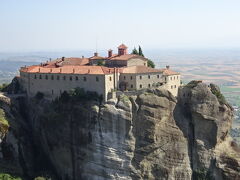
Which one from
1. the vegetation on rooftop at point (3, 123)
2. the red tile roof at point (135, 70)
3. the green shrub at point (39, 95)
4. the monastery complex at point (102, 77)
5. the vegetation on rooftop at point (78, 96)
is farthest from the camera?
the green shrub at point (39, 95)

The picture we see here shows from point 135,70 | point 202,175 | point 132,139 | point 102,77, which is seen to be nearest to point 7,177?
point 132,139

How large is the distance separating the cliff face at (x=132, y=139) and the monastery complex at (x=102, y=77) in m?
2.52

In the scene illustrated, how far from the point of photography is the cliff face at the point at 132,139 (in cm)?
6831

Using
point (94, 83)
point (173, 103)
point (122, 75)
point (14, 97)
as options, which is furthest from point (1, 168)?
point (173, 103)

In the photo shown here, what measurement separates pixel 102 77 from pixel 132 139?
11.6 metres

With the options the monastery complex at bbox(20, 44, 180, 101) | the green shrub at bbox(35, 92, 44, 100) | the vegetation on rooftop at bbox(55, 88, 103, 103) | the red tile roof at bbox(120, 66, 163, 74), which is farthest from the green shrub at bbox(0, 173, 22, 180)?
the red tile roof at bbox(120, 66, 163, 74)

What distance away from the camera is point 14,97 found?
8019cm

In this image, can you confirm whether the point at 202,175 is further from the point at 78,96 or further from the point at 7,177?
the point at 7,177

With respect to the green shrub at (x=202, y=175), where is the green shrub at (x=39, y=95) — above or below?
above

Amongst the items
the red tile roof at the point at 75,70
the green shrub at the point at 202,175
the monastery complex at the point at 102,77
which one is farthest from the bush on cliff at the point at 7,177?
the green shrub at the point at 202,175

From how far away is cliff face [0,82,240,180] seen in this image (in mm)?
68312

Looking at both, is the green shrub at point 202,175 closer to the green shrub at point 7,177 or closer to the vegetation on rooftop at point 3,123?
the green shrub at point 7,177

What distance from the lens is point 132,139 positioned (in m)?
68.4

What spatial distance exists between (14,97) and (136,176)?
2925cm
